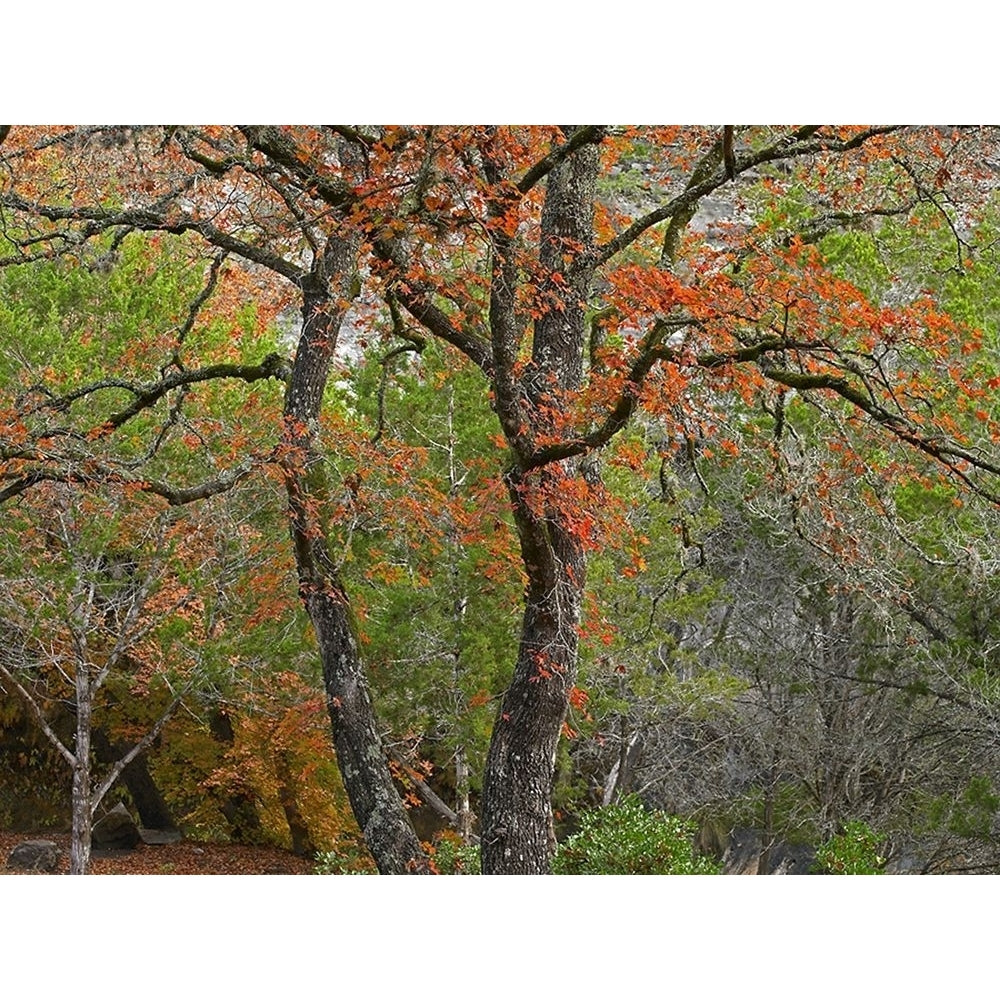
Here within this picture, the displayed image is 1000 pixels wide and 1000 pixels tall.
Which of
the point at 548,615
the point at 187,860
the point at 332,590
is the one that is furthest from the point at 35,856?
the point at 548,615

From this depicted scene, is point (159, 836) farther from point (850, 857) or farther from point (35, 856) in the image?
point (850, 857)

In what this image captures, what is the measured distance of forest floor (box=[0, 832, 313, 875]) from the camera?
23.0ft

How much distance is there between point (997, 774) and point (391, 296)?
399 centimetres

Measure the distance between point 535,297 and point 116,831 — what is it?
13.6 feet

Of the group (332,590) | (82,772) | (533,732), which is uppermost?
(332,590)

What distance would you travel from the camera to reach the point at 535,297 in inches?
201

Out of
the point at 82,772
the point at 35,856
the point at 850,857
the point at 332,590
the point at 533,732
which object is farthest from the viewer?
the point at 82,772

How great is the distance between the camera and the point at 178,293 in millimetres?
7441

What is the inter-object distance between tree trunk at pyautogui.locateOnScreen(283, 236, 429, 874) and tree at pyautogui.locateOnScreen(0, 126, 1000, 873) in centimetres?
1

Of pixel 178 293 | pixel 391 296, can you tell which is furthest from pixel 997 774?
pixel 178 293

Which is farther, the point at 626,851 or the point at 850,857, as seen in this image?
the point at 850,857

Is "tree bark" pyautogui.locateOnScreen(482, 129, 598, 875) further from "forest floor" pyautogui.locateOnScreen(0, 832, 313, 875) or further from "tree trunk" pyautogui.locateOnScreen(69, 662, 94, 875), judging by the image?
"tree trunk" pyautogui.locateOnScreen(69, 662, 94, 875)

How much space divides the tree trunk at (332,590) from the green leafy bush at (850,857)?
2.12 m
